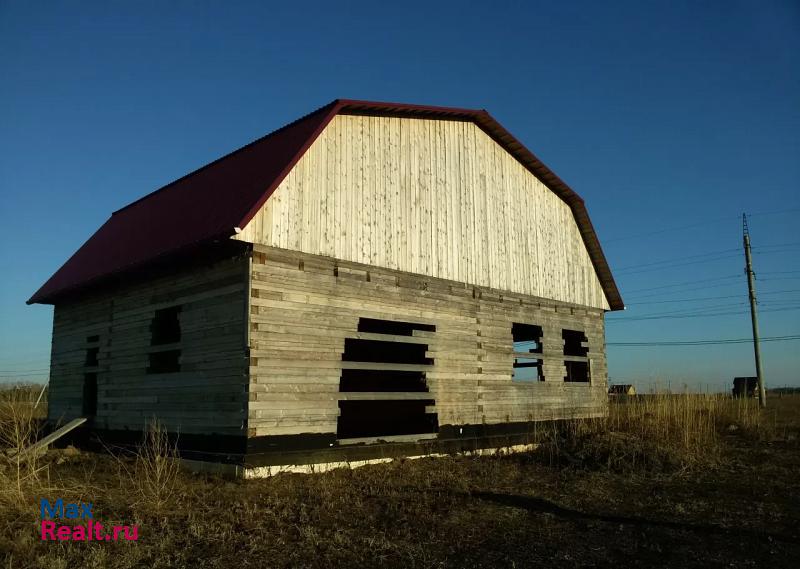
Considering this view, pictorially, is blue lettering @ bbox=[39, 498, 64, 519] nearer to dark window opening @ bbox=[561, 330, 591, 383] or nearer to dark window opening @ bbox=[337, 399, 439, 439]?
dark window opening @ bbox=[337, 399, 439, 439]

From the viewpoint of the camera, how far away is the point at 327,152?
11516mm

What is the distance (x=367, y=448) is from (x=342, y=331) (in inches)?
87.6

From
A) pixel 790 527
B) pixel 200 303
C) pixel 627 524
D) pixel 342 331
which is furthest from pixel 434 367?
pixel 790 527

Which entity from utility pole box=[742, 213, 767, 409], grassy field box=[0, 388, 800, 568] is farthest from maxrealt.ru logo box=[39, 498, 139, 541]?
utility pole box=[742, 213, 767, 409]

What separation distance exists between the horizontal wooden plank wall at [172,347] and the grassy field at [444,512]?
1.09m

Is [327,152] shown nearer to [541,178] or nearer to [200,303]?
[200,303]

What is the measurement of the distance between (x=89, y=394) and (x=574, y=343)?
1320 cm

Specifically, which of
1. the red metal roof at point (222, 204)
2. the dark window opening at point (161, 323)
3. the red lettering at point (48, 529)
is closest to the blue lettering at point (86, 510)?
the red lettering at point (48, 529)

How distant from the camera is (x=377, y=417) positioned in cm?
1720

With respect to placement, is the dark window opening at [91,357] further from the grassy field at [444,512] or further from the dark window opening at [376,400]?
the dark window opening at [376,400]

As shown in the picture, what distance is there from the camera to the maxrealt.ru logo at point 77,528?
21.5 ft

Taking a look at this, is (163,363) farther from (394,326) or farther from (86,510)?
(86,510)

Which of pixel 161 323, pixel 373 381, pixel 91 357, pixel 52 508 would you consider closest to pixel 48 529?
pixel 52 508

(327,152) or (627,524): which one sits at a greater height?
(327,152)
